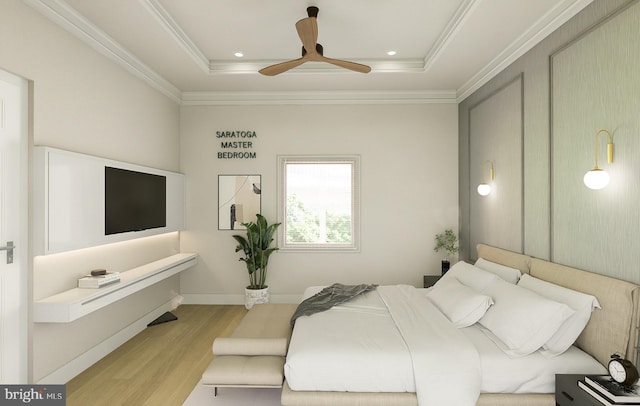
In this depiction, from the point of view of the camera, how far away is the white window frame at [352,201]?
4812 millimetres

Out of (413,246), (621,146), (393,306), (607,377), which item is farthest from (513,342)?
(413,246)

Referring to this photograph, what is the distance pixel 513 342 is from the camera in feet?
7.11

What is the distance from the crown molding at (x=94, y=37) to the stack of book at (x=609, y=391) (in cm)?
431

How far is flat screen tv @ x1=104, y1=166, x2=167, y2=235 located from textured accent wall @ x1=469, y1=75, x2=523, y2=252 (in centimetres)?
387

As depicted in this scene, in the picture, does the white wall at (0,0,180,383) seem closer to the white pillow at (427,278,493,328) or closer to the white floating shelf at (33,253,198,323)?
the white floating shelf at (33,253,198,323)

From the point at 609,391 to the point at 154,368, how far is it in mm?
3241

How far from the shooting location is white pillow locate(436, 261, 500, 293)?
2.95 meters

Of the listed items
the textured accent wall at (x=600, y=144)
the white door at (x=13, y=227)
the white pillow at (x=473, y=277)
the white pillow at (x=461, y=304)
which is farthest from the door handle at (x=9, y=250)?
the textured accent wall at (x=600, y=144)

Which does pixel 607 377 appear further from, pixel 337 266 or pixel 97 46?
pixel 97 46

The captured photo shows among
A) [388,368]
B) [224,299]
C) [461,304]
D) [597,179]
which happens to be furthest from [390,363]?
[224,299]

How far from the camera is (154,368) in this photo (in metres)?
3.00

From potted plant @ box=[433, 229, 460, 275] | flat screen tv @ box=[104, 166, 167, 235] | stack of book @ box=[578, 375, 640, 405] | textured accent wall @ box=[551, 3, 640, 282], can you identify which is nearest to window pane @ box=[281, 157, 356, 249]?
potted plant @ box=[433, 229, 460, 275]

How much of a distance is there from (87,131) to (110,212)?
0.75 m

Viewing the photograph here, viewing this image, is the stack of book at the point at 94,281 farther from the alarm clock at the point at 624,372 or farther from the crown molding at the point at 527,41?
the crown molding at the point at 527,41
